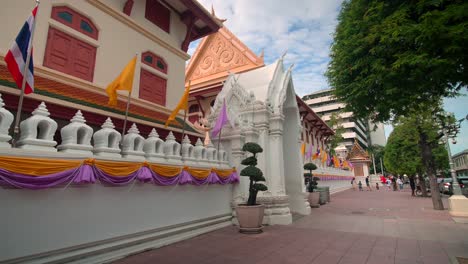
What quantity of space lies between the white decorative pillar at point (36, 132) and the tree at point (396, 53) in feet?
20.5

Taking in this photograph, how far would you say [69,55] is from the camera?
7.27m

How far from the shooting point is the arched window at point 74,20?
7.16m

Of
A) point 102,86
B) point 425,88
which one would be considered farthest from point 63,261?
point 425,88

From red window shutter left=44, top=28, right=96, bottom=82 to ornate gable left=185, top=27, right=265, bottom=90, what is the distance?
11.4 m

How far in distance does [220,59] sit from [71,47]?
46.2 feet

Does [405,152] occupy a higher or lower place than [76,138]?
higher

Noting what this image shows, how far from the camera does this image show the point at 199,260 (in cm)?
488

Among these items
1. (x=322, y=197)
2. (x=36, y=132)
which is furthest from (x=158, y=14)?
(x=322, y=197)

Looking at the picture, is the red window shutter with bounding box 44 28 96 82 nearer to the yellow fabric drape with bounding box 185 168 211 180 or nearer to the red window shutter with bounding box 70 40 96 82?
the red window shutter with bounding box 70 40 96 82

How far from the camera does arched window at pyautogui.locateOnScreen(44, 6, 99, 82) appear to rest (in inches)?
272

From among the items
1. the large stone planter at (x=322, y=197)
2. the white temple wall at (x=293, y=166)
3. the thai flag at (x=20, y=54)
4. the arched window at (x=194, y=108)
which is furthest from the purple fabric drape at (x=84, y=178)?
the arched window at (x=194, y=108)

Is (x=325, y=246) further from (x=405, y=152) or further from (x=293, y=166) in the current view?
(x=405, y=152)

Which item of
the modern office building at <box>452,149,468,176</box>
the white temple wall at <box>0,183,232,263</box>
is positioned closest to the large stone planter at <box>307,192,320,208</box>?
the white temple wall at <box>0,183,232,263</box>

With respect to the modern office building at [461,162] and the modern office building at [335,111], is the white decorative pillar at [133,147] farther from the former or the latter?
the modern office building at [335,111]
